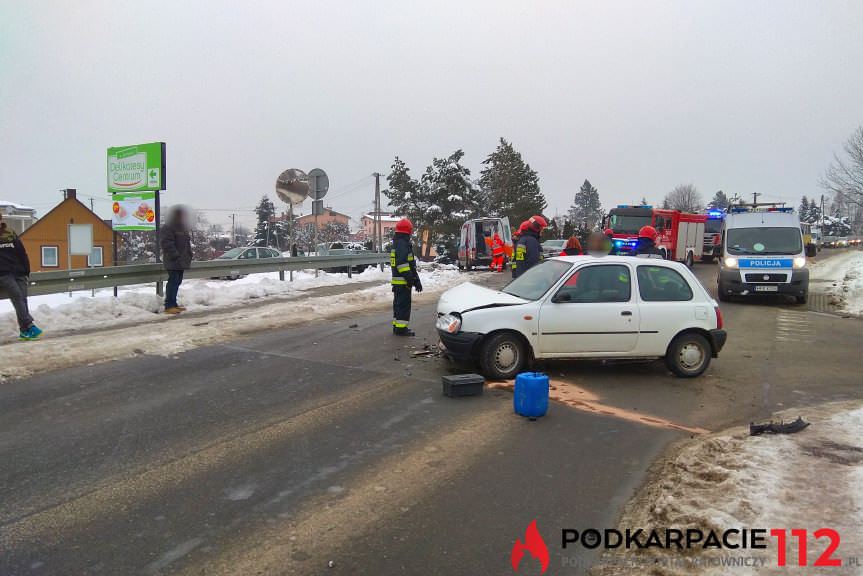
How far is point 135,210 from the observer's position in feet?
49.3

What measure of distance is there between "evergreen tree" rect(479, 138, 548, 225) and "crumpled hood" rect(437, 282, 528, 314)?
40.6 m

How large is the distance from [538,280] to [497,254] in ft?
63.5

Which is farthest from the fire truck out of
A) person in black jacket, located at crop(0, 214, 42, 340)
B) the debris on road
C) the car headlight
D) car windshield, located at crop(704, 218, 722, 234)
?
person in black jacket, located at crop(0, 214, 42, 340)

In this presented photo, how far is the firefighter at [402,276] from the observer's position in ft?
32.7

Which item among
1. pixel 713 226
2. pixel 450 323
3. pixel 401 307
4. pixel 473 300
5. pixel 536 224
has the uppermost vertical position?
pixel 713 226

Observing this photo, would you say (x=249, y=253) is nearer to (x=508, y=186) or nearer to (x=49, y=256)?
(x=49, y=256)

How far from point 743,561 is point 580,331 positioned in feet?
13.6

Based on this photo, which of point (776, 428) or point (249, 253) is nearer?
point (776, 428)

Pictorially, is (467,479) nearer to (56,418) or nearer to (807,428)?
(807,428)

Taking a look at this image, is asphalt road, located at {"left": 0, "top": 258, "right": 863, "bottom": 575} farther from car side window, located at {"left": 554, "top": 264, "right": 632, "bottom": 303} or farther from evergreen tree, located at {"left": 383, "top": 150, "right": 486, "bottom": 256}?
evergreen tree, located at {"left": 383, "top": 150, "right": 486, "bottom": 256}

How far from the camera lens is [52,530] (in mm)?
3482

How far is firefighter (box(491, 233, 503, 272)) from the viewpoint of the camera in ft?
88.5

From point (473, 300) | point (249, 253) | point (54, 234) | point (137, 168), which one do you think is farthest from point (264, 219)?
point (473, 300)

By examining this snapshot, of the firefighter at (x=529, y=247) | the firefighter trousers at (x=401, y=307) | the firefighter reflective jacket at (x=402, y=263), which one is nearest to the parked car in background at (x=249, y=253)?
the firefighter reflective jacket at (x=402, y=263)
